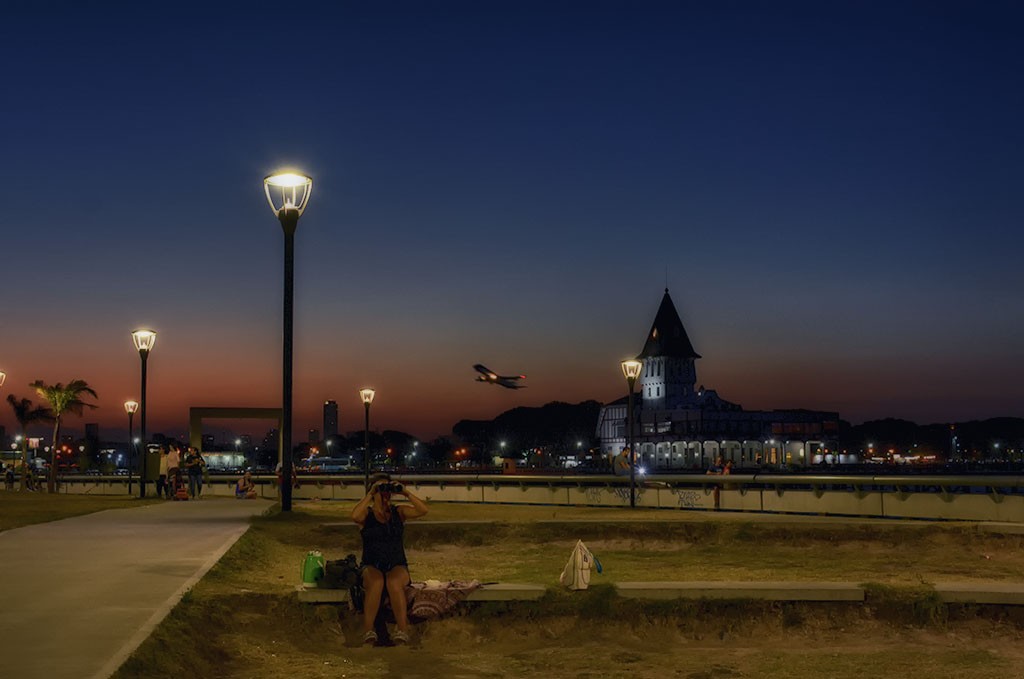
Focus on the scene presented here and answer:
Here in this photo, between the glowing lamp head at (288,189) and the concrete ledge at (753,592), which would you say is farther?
the glowing lamp head at (288,189)

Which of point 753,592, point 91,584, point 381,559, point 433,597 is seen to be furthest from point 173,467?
point 753,592

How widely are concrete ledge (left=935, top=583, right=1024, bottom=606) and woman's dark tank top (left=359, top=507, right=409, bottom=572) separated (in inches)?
252

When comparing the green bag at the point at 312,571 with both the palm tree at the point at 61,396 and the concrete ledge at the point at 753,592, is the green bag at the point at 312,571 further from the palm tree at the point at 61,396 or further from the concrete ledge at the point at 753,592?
the palm tree at the point at 61,396

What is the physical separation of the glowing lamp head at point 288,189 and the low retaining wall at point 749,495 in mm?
16906

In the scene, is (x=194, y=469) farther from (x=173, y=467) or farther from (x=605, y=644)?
(x=605, y=644)

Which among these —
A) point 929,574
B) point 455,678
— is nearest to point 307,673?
point 455,678

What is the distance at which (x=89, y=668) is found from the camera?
27.0ft

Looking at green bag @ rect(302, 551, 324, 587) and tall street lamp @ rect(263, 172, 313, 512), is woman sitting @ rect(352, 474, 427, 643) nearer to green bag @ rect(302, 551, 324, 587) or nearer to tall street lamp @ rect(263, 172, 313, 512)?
green bag @ rect(302, 551, 324, 587)

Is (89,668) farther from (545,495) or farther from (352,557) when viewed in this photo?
(545,495)

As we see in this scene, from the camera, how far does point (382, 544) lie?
1165cm

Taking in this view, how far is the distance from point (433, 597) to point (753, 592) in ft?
12.5

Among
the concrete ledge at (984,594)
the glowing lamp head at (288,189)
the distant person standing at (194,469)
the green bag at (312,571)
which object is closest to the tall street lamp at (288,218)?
the glowing lamp head at (288,189)

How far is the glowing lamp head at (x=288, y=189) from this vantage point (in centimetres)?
2077

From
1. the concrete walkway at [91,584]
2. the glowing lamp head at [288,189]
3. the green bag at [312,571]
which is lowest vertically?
the concrete walkway at [91,584]
